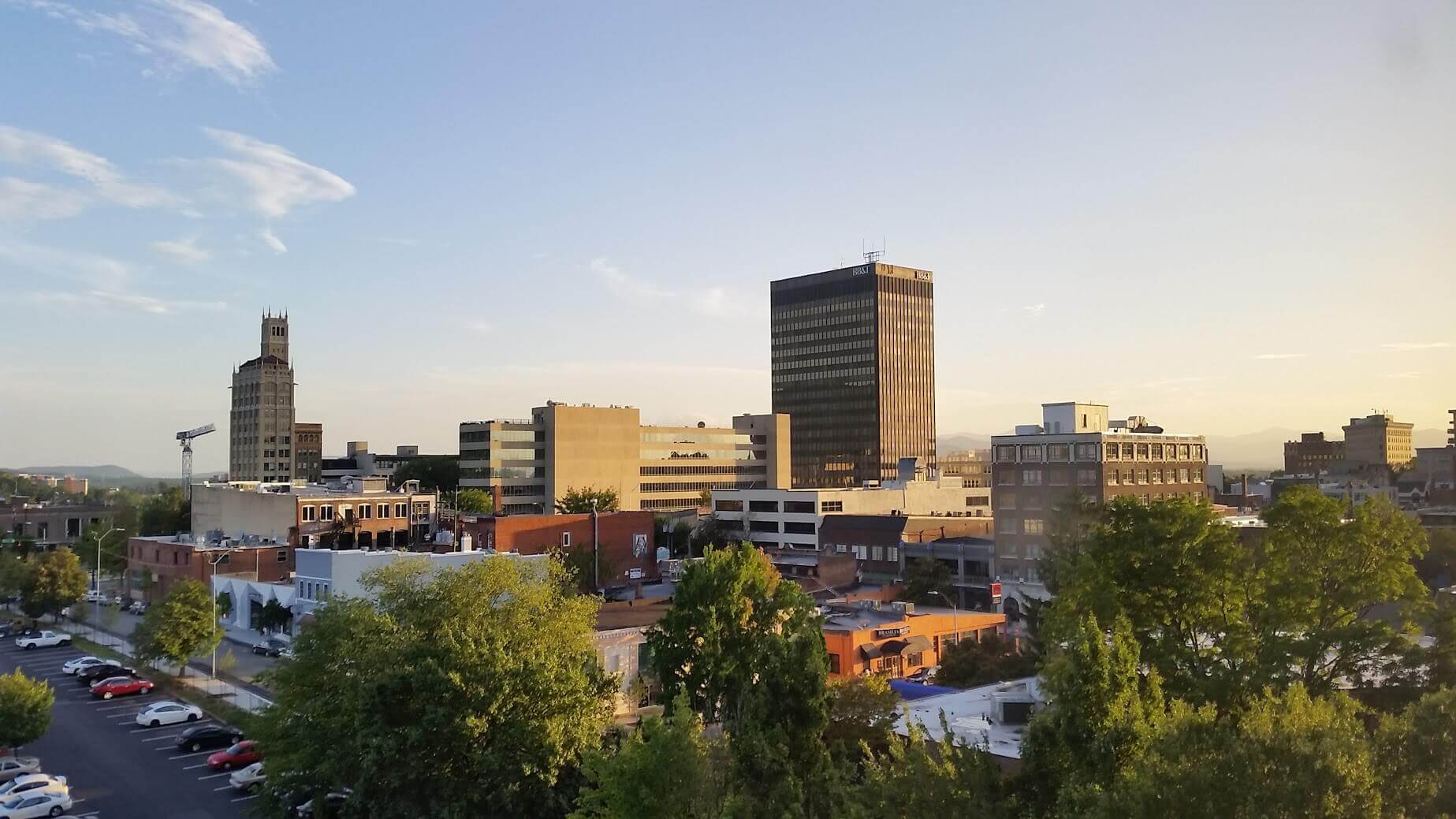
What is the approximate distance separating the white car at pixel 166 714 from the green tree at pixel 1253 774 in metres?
45.6

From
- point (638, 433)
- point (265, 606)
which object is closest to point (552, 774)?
point (265, 606)

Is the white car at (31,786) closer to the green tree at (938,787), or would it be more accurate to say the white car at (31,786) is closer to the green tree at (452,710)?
the green tree at (452,710)

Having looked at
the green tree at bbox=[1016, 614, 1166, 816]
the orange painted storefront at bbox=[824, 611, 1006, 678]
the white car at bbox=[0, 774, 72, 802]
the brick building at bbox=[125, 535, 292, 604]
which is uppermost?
the green tree at bbox=[1016, 614, 1166, 816]

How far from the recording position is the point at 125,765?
135 ft

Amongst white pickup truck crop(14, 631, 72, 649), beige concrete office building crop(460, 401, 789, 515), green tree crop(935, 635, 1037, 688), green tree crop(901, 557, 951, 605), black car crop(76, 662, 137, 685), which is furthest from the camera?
beige concrete office building crop(460, 401, 789, 515)

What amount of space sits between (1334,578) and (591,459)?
405 ft

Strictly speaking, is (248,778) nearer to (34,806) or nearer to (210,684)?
(34,806)

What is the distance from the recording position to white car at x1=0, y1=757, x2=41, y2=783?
38906 millimetres

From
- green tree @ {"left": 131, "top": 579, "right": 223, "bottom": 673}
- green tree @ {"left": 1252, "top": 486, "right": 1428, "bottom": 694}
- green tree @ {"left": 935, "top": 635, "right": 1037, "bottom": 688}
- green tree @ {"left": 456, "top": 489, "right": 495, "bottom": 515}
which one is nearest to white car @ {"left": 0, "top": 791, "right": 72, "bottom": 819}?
green tree @ {"left": 131, "top": 579, "right": 223, "bottom": 673}

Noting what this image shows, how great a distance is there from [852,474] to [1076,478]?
391ft

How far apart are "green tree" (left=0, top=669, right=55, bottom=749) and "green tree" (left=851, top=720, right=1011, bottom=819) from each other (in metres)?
35.7

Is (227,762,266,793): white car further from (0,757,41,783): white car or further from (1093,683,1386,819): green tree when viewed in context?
(1093,683,1386,819): green tree

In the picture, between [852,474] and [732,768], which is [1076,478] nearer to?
[732,768]

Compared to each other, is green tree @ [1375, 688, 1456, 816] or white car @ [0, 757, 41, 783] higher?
green tree @ [1375, 688, 1456, 816]
